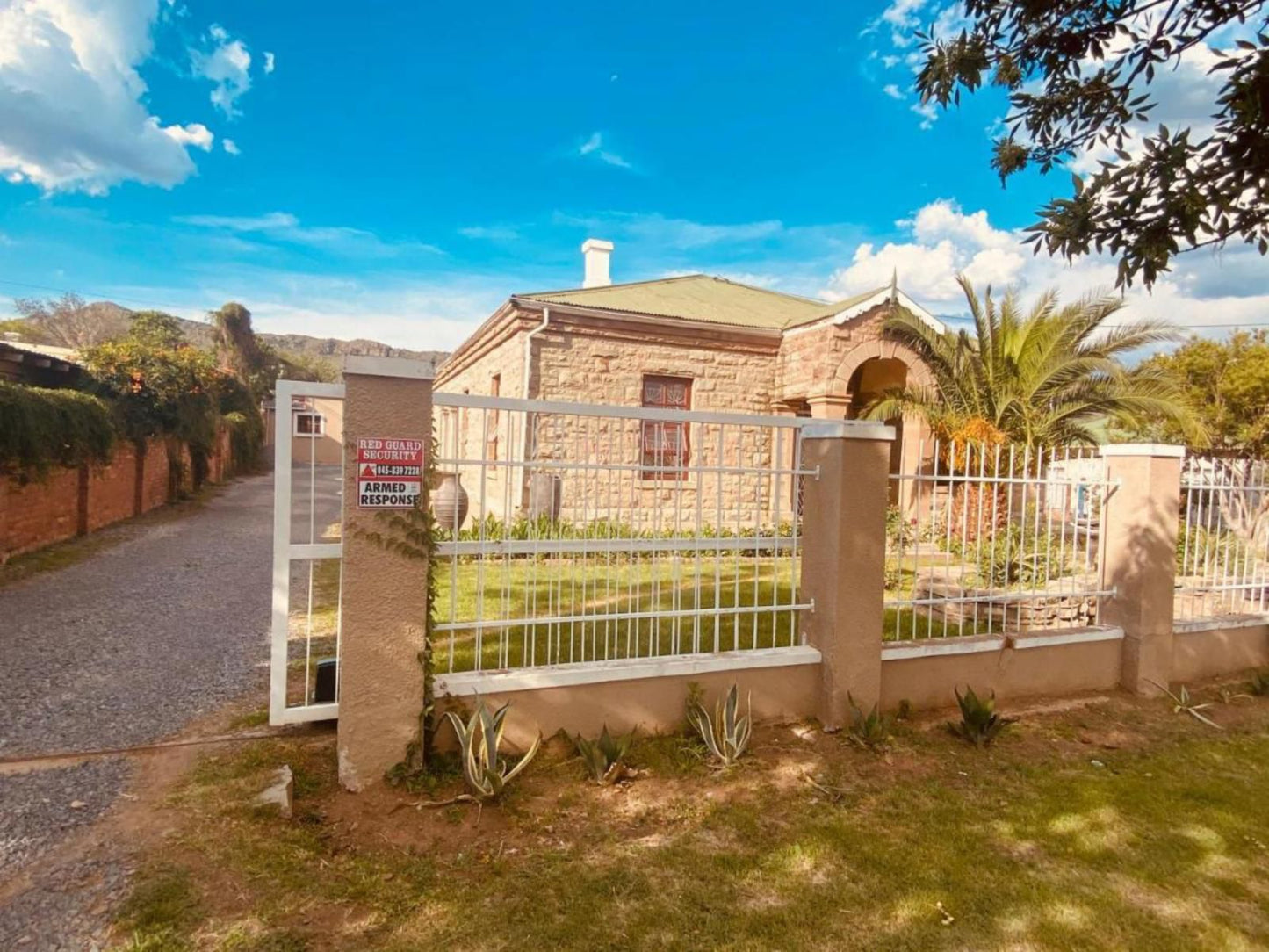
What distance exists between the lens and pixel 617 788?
3498 millimetres

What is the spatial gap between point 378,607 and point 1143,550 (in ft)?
17.6

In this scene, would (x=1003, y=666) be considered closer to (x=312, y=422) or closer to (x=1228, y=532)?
(x=1228, y=532)

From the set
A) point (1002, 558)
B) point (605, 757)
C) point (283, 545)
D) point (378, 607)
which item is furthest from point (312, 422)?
point (1002, 558)

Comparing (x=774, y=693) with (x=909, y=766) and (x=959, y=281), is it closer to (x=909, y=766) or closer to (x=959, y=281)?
(x=909, y=766)

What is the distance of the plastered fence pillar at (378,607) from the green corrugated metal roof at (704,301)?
8137mm

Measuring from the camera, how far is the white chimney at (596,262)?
15477 millimetres

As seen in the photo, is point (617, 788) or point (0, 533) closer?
point (617, 788)

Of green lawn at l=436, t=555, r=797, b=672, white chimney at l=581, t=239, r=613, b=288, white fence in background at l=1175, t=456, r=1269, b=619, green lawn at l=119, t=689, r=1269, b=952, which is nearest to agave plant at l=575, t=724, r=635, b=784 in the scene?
green lawn at l=119, t=689, r=1269, b=952

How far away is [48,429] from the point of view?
9.22 meters

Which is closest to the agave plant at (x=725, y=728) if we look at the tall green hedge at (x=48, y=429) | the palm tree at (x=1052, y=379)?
the palm tree at (x=1052, y=379)

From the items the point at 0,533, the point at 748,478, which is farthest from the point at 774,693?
the point at 0,533

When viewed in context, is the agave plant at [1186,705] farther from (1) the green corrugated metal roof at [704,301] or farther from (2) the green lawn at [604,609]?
(1) the green corrugated metal roof at [704,301]

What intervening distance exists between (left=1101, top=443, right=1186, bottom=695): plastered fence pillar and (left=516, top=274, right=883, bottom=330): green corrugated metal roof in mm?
7068

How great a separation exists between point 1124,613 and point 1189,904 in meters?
2.98
